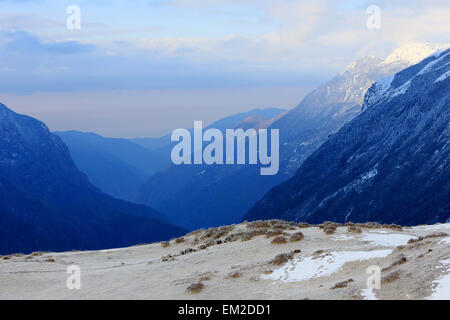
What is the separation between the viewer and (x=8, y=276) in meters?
28.4

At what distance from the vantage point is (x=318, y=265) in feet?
75.6

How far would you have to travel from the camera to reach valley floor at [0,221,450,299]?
61.7ft

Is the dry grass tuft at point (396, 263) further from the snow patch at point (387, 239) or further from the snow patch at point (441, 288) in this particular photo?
the snow patch at point (387, 239)

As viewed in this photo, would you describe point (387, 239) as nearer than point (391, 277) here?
No

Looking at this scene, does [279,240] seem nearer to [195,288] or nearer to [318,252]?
[318,252]

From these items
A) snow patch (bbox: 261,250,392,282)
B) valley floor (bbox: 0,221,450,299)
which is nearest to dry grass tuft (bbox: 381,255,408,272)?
valley floor (bbox: 0,221,450,299)

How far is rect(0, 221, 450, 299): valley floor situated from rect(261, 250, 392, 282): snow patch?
44 mm

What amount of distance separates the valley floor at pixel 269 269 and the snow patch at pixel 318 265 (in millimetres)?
44

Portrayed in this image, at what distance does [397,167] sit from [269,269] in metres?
132

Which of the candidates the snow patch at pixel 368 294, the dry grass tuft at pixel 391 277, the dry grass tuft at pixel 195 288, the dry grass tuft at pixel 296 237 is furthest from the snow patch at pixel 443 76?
the snow patch at pixel 368 294

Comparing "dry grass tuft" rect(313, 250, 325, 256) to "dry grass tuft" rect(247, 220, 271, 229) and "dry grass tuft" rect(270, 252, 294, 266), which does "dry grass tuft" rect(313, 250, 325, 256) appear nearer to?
"dry grass tuft" rect(270, 252, 294, 266)

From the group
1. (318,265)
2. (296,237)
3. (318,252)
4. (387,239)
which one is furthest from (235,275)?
(387,239)
